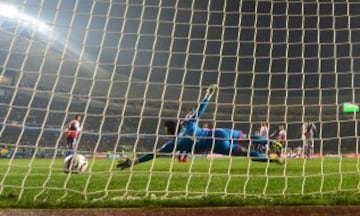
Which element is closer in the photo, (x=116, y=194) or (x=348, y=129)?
(x=116, y=194)

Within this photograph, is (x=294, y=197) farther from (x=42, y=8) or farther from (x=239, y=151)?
(x=42, y=8)

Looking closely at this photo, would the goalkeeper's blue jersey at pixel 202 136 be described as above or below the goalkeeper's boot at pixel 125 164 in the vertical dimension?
above

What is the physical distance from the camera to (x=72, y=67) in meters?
7.74

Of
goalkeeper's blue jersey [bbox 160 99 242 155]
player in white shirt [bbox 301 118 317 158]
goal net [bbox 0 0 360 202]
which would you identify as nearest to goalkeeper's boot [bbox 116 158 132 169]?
goal net [bbox 0 0 360 202]

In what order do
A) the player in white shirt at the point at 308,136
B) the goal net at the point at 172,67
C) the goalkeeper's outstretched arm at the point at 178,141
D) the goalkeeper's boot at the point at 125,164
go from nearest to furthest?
the goal net at the point at 172,67
the goalkeeper's outstretched arm at the point at 178,141
the goalkeeper's boot at the point at 125,164
the player in white shirt at the point at 308,136

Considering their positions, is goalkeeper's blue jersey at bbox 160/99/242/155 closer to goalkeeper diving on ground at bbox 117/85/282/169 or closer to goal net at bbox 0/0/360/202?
goalkeeper diving on ground at bbox 117/85/282/169

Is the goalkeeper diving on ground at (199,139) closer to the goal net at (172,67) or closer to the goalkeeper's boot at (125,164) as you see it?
the goalkeeper's boot at (125,164)

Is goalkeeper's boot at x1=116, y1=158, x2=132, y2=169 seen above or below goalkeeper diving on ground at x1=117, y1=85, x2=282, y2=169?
below

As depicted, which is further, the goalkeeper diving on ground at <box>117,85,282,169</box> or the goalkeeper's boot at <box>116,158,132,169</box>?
the goalkeeper's boot at <box>116,158,132,169</box>

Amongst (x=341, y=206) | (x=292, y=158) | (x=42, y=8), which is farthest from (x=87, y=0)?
(x=292, y=158)

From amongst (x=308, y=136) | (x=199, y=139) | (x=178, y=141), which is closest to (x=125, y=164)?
(x=178, y=141)

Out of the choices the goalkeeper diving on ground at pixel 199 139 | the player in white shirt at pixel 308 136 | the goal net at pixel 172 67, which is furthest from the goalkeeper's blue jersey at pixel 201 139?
the player in white shirt at pixel 308 136

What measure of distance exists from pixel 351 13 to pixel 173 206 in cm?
395

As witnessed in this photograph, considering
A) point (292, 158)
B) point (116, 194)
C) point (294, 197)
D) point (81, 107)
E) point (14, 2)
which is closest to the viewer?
point (294, 197)
